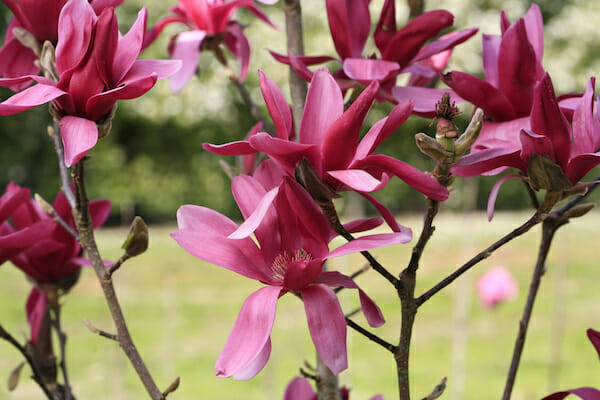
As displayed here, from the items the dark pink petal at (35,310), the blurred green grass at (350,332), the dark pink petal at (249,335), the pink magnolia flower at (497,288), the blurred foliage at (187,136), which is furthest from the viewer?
the blurred foliage at (187,136)

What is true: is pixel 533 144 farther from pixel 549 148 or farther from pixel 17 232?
pixel 17 232

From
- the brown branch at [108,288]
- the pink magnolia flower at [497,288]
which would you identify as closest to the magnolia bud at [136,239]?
the brown branch at [108,288]

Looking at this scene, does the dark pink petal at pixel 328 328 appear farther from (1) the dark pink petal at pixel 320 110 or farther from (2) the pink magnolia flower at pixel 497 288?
(2) the pink magnolia flower at pixel 497 288

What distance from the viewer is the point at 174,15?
0.56 meters

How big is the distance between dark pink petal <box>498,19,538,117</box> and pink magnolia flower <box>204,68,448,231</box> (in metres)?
0.09

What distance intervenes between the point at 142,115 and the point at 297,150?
19.8ft

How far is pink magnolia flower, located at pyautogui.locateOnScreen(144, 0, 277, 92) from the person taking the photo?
18.9 inches

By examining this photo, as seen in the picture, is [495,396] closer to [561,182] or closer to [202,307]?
[202,307]

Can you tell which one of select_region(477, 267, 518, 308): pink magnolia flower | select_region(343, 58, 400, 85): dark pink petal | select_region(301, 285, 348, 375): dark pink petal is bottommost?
select_region(477, 267, 518, 308): pink magnolia flower

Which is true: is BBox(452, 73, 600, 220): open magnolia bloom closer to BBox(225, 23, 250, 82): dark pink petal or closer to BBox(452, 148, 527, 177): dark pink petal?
BBox(452, 148, 527, 177): dark pink petal

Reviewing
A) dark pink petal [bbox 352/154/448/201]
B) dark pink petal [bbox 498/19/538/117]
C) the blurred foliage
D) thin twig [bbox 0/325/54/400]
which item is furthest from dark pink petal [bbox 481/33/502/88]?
the blurred foliage

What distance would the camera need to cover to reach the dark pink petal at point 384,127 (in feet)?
0.85

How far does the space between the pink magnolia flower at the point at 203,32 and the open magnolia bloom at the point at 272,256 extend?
206 mm

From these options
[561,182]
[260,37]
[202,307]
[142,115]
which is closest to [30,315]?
[561,182]
